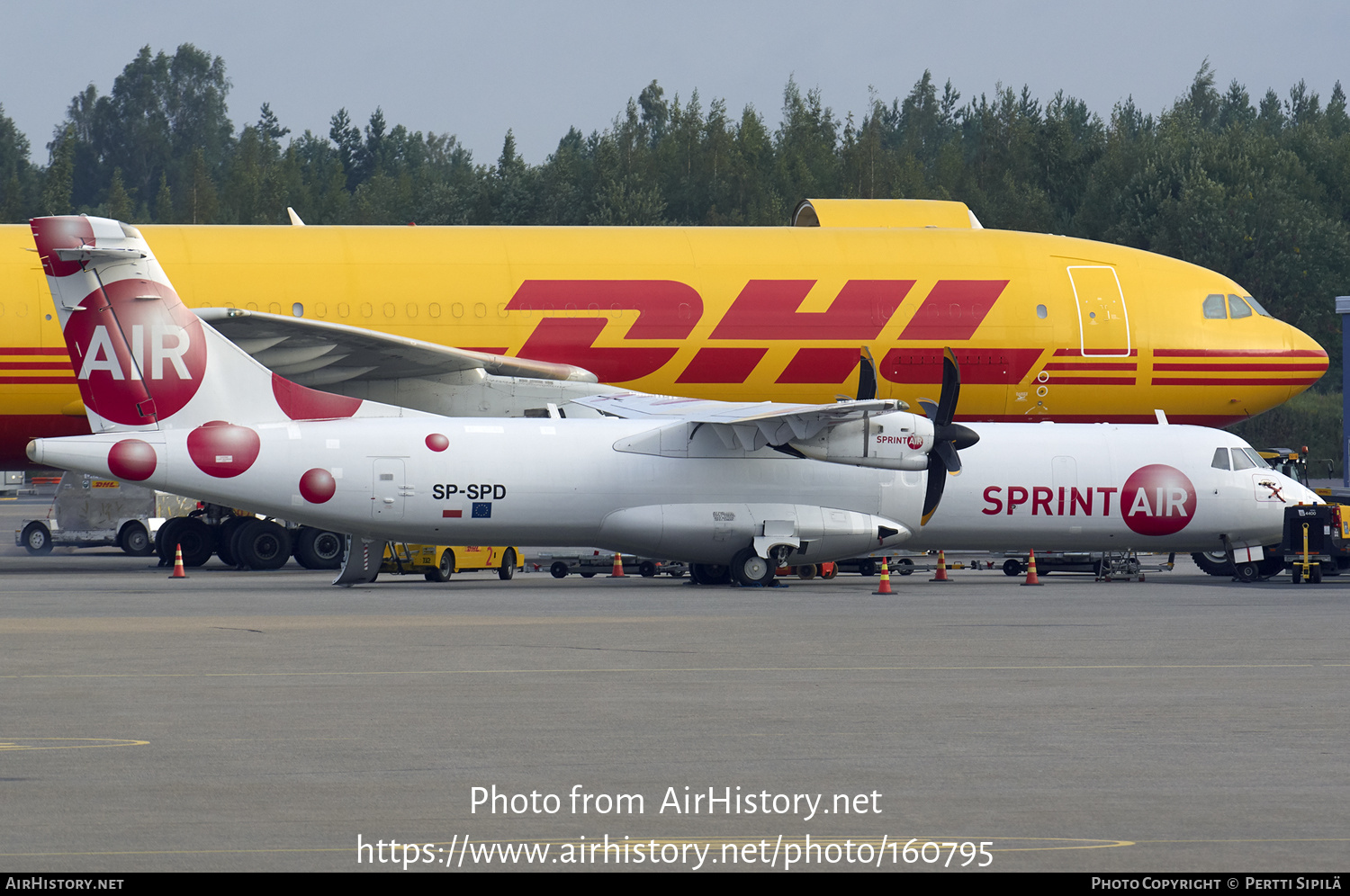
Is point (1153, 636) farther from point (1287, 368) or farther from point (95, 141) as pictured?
point (95, 141)

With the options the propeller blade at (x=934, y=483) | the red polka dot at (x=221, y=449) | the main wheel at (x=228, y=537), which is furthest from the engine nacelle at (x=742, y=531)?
the main wheel at (x=228, y=537)

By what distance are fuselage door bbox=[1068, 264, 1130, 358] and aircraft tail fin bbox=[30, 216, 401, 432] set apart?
1531 cm

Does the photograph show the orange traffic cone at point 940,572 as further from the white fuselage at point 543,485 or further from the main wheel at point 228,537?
the main wheel at point 228,537

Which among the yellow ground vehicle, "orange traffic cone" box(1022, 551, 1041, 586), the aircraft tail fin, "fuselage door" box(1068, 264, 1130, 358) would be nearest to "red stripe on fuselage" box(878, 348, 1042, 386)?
"fuselage door" box(1068, 264, 1130, 358)

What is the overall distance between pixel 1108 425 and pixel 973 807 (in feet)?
72.1

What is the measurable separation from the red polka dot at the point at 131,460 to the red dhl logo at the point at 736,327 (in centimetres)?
791

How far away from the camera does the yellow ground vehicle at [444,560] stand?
31047mm

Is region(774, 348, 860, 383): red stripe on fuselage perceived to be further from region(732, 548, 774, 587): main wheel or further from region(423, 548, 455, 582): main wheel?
region(423, 548, 455, 582): main wheel

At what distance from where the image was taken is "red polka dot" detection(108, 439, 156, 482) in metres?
26.5

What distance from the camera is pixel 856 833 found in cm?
920

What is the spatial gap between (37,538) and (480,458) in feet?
72.9

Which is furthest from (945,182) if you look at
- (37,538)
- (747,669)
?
(747,669)

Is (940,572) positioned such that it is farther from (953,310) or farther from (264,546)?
(264,546)

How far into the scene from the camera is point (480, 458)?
89.9 feet
